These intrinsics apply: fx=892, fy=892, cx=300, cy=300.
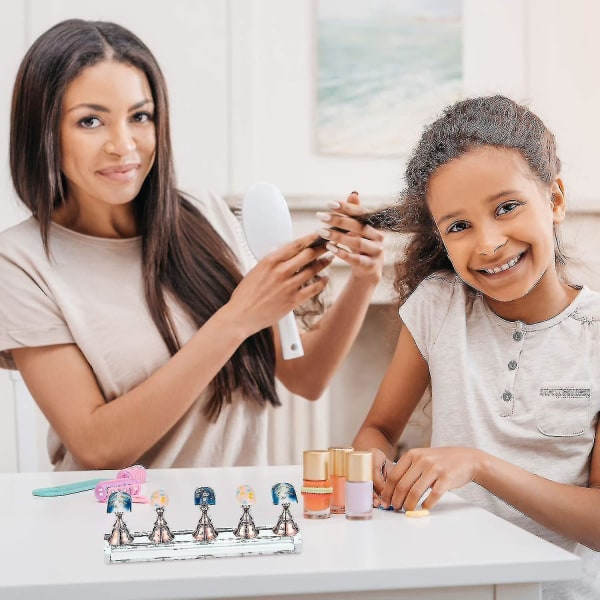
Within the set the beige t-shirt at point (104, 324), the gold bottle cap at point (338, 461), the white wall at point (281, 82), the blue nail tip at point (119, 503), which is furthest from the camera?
the white wall at point (281, 82)

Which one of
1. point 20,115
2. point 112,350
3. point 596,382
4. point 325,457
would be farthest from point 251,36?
point 325,457

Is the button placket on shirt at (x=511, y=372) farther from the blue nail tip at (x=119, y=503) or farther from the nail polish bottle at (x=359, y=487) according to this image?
the blue nail tip at (x=119, y=503)

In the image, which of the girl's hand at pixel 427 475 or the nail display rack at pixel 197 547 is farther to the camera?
the girl's hand at pixel 427 475

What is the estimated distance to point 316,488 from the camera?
74 centimetres

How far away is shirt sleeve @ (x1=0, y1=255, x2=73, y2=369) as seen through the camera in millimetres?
1155

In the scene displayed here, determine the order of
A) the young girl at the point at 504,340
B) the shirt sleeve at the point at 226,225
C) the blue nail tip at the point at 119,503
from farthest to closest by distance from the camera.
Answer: the shirt sleeve at the point at 226,225, the young girl at the point at 504,340, the blue nail tip at the point at 119,503

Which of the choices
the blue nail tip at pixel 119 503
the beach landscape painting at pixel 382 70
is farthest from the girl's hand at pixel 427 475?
the beach landscape painting at pixel 382 70

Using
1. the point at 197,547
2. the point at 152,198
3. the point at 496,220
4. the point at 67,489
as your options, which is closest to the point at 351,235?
the point at 496,220

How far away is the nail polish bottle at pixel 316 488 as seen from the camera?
2.42 ft

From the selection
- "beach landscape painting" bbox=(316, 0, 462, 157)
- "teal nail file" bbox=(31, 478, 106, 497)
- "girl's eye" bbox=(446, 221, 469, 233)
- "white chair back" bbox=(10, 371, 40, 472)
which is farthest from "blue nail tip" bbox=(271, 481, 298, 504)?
"beach landscape painting" bbox=(316, 0, 462, 157)

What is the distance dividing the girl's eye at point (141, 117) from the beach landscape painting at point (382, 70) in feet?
2.83

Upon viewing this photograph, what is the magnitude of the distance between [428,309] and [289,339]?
182mm

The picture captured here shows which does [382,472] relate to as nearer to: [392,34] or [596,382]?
[596,382]

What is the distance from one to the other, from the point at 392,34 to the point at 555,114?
0.45m
